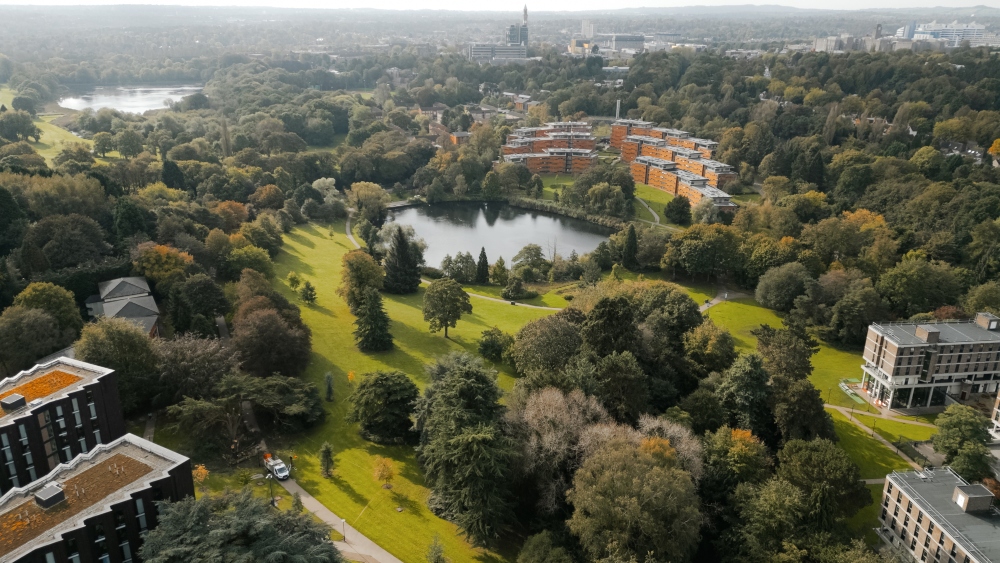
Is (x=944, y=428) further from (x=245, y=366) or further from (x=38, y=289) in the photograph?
(x=38, y=289)

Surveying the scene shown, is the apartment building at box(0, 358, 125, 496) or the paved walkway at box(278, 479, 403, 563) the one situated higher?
the apartment building at box(0, 358, 125, 496)

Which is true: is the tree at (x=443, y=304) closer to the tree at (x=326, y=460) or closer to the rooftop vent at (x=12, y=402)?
the tree at (x=326, y=460)

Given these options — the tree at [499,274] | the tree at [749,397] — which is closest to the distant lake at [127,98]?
the tree at [499,274]

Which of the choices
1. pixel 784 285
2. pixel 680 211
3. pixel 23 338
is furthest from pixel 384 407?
pixel 680 211

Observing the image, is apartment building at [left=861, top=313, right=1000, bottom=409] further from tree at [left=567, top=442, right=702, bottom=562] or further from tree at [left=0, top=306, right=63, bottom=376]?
tree at [left=0, top=306, right=63, bottom=376]

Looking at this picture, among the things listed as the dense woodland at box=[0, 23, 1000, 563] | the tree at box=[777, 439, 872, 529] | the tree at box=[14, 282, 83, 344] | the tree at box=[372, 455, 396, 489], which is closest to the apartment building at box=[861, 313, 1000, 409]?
the dense woodland at box=[0, 23, 1000, 563]

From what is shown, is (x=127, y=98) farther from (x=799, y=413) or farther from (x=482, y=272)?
(x=799, y=413)
